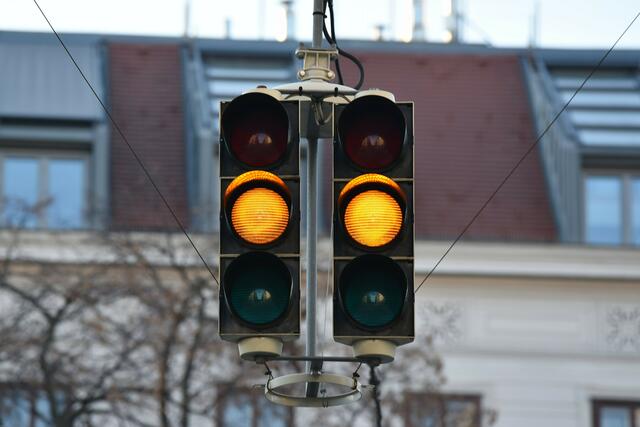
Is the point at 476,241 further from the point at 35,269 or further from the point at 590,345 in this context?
the point at 35,269

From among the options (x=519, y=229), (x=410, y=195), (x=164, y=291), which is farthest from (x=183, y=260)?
(x=410, y=195)

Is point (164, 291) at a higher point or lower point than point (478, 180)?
lower

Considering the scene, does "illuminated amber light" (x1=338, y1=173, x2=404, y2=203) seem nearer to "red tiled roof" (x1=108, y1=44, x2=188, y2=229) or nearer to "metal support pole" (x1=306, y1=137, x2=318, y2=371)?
"metal support pole" (x1=306, y1=137, x2=318, y2=371)

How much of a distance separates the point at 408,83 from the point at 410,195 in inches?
1127

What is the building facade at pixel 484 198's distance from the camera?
33.3 m

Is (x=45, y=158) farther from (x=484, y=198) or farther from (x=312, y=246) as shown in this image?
(x=312, y=246)

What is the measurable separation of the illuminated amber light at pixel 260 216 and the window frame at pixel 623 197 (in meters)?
26.2

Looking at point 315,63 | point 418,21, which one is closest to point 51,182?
point 418,21

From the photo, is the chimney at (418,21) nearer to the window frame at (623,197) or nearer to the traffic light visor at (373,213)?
the window frame at (623,197)

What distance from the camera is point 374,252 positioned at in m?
8.04

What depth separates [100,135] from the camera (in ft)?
112

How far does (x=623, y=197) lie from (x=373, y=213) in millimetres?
26511

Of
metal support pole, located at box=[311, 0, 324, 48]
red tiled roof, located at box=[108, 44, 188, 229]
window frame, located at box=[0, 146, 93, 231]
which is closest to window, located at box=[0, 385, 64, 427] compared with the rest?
red tiled roof, located at box=[108, 44, 188, 229]

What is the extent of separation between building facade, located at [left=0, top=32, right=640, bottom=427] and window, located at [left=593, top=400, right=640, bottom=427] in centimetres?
2
